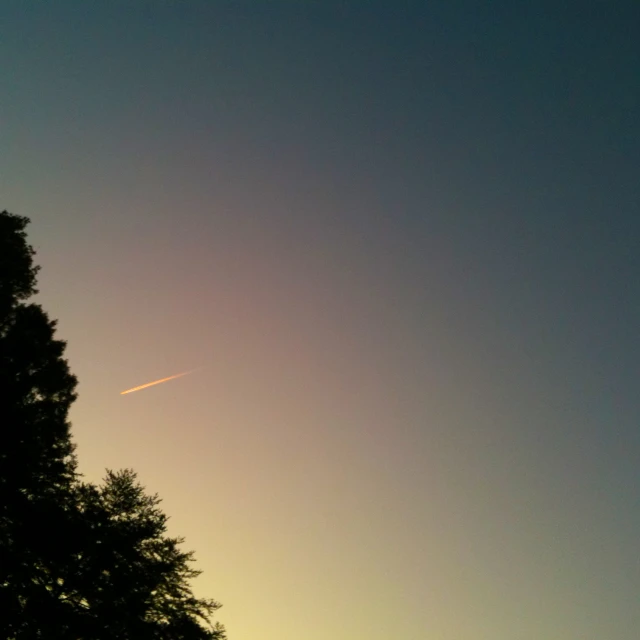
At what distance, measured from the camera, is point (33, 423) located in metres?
15.9

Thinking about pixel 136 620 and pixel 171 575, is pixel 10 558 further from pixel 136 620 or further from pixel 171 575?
pixel 171 575

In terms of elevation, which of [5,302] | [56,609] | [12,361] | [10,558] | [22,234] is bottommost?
[56,609]

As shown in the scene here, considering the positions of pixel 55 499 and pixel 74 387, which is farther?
pixel 74 387

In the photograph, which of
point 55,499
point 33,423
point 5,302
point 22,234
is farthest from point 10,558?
point 22,234

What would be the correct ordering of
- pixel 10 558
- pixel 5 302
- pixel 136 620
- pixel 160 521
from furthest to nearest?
pixel 160 521 → pixel 5 302 → pixel 136 620 → pixel 10 558

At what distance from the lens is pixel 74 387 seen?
58.4 feet

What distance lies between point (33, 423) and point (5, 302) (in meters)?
4.78

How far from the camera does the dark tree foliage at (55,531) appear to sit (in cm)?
1454

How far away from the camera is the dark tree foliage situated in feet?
47.7

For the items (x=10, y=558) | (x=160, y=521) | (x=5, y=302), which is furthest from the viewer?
(x=160, y=521)

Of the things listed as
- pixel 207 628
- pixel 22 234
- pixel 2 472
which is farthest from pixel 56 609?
pixel 22 234

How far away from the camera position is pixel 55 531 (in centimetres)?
1490

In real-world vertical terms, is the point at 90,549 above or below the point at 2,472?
below

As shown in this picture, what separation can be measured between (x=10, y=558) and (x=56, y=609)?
2119mm
